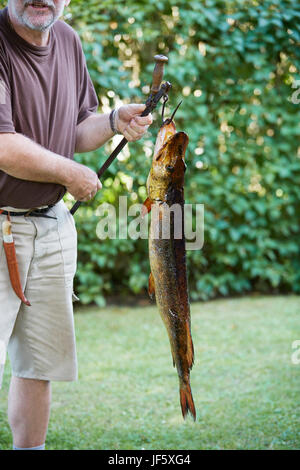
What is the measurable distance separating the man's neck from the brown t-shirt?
0.02 metres

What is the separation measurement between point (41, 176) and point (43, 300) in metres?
0.56

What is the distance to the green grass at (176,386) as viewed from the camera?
3.38 m

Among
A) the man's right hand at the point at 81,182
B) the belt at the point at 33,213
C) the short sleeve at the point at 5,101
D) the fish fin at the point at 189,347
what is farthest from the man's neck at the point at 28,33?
the fish fin at the point at 189,347

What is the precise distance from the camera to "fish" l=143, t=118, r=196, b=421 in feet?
6.54

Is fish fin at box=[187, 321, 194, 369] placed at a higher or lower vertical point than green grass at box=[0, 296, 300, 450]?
higher

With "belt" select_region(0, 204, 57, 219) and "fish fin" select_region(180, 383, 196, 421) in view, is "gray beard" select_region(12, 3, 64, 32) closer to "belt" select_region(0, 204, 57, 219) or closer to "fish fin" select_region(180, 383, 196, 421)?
"belt" select_region(0, 204, 57, 219)

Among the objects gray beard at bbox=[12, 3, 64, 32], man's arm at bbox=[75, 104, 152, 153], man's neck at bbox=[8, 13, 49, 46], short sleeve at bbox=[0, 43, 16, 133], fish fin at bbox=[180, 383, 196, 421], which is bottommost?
fish fin at bbox=[180, 383, 196, 421]

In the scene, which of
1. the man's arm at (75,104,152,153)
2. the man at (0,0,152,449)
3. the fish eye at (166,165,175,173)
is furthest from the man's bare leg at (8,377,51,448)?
the fish eye at (166,165,175,173)

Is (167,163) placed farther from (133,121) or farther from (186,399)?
(186,399)

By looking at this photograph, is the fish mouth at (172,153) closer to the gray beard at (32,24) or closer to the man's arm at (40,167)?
the man's arm at (40,167)

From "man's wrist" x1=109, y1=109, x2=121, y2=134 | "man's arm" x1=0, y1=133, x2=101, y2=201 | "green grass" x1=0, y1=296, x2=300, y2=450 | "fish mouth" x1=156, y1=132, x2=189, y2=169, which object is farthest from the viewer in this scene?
"green grass" x1=0, y1=296, x2=300, y2=450

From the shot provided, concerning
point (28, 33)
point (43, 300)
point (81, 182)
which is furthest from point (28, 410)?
point (28, 33)

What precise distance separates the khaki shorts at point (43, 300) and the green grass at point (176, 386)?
3.06 feet

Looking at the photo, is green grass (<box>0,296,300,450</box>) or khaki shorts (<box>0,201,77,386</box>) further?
green grass (<box>0,296,300,450</box>)
